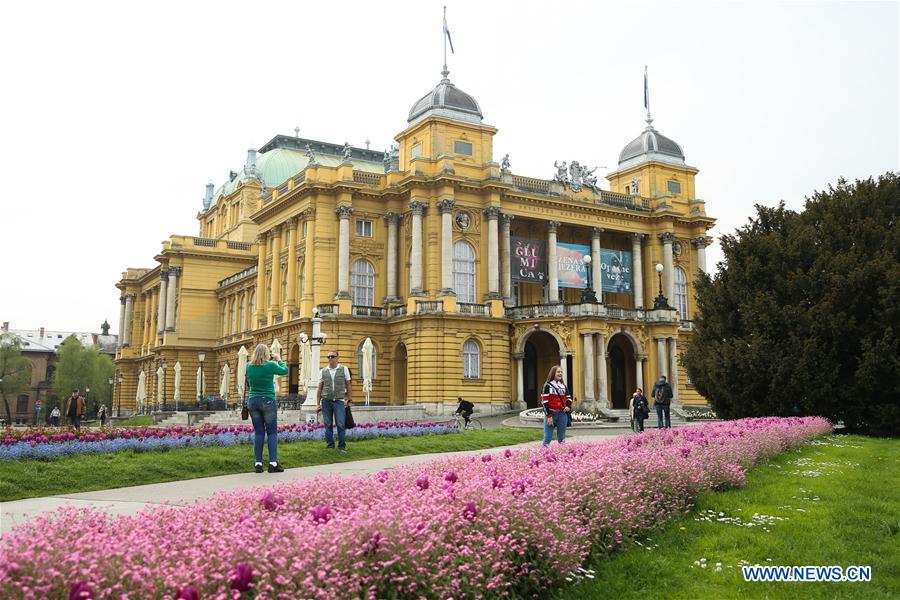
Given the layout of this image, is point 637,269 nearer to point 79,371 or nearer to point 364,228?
point 364,228

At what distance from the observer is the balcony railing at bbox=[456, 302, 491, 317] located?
47.9 metres

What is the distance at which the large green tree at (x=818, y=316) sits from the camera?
2480cm

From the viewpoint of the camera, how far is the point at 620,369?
181 ft

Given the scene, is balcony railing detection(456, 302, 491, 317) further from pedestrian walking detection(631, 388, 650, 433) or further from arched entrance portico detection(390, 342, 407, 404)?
pedestrian walking detection(631, 388, 650, 433)

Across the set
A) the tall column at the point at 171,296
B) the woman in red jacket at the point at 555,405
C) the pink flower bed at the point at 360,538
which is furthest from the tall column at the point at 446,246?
the pink flower bed at the point at 360,538

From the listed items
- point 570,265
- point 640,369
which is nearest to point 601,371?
point 640,369

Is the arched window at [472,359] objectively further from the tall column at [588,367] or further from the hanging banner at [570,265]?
the hanging banner at [570,265]

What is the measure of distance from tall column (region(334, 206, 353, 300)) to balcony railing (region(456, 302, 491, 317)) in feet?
23.2

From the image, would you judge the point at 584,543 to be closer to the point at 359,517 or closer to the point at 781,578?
the point at 781,578

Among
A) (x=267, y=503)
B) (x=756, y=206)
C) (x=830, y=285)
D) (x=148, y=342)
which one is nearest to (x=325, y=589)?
(x=267, y=503)

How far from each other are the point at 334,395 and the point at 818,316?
1678cm

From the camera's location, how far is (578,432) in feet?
100

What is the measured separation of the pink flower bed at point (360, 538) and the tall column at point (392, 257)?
4089 cm

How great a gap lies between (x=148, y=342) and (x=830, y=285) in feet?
236
